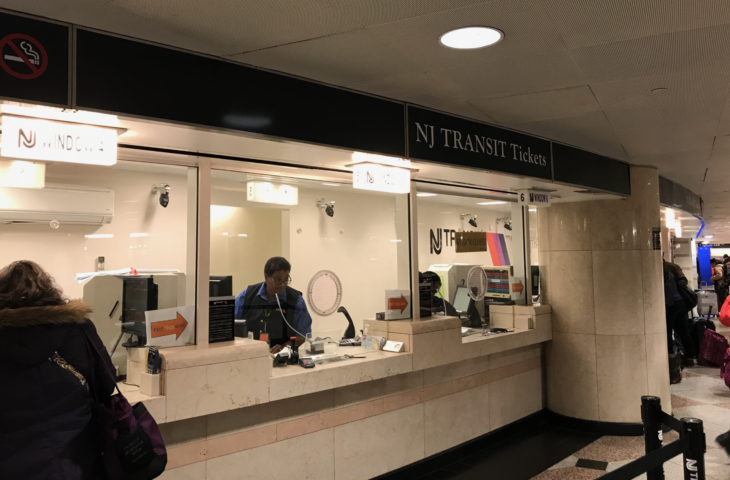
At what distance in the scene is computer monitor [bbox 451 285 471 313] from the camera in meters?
6.01

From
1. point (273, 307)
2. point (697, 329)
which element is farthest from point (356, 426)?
point (697, 329)

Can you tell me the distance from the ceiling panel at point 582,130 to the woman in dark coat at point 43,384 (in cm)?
345

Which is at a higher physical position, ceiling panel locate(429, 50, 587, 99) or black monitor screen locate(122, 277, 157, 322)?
ceiling panel locate(429, 50, 587, 99)

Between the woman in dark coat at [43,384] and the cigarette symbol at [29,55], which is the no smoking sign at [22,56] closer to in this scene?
the cigarette symbol at [29,55]

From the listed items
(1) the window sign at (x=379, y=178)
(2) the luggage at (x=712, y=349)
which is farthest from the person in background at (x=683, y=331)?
(1) the window sign at (x=379, y=178)

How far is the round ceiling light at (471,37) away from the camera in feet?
8.35

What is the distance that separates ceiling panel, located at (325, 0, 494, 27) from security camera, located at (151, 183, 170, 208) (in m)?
3.81

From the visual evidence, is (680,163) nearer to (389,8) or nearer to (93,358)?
(389,8)

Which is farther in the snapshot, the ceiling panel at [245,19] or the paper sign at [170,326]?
the paper sign at [170,326]

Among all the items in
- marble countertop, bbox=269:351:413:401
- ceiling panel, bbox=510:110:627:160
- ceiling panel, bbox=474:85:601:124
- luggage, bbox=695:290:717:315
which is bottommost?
luggage, bbox=695:290:717:315

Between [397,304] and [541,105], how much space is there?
6.31 feet

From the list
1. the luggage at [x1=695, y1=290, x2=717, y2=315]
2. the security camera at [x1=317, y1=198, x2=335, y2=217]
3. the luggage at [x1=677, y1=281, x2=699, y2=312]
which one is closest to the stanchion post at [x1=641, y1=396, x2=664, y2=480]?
the security camera at [x1=317, y1=198, x2=335, y2=217]

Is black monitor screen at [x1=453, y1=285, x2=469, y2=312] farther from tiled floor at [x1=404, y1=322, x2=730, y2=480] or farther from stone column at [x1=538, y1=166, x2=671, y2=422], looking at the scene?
tiled floor at [x1=404, y1=322, x2=730, y2=480]

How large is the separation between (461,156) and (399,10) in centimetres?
172
